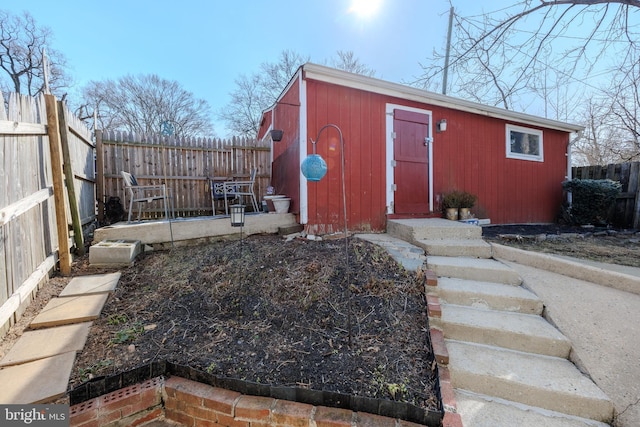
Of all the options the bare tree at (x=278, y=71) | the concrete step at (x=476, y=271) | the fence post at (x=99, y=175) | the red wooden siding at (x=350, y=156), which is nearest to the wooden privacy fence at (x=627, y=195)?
the concrete step at (x=476, y=271)

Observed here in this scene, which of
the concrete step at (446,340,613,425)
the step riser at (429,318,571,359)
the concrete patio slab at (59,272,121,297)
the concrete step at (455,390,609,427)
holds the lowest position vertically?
the concrete step at (455,390,609,427)

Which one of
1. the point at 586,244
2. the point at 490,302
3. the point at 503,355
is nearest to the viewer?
the point at 503,355

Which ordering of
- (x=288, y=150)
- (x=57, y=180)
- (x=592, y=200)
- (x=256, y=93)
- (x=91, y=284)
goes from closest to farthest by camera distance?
1. (x=91, y=284)
2. (x=57, y=180)
3. (x=288, y=150)
4. (x=592, y=200)
5. (x=256, y=93)

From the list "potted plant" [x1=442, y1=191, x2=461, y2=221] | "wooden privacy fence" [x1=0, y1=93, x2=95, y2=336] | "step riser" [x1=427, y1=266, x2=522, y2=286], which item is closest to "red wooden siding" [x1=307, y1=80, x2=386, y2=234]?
"potted plant" [x1=442, y1=191, x2=461, y2=221]

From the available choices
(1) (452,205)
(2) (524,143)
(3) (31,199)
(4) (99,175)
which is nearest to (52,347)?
(3) (31,199)

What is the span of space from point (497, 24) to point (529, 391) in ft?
15.2

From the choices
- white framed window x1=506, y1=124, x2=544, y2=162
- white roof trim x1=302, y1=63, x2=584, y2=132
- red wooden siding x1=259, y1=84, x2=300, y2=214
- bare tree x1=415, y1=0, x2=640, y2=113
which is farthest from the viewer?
white framed window x1=506, y1=124, x2=544, y2=162

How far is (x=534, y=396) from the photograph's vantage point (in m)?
1.57

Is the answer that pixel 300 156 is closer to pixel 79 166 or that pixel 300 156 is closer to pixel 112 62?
pixel 79 166

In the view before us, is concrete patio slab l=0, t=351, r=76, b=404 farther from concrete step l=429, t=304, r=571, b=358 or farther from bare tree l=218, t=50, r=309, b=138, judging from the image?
bare tree l=218, t=50, r=309, b=138

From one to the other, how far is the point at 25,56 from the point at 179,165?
1318 cm

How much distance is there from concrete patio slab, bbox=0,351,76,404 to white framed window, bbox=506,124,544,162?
23.4ft

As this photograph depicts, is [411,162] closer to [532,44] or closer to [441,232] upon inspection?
[441,232]

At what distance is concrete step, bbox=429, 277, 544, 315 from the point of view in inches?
88.0
